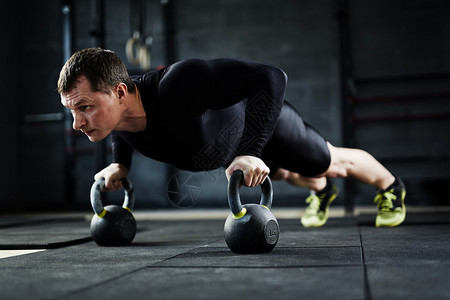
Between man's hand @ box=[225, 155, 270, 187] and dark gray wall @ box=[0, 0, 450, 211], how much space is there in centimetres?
334

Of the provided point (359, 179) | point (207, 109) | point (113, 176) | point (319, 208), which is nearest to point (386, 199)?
point (359, 179)

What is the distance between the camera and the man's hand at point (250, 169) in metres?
1.43

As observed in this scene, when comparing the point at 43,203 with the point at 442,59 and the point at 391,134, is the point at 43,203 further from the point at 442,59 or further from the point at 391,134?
the point at 442,59

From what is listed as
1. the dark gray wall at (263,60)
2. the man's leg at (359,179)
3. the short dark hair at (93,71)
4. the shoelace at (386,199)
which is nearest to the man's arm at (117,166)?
the short dark hair at (93,71)

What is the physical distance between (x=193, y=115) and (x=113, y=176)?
406 mm

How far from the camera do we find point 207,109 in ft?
Answer: 5.86

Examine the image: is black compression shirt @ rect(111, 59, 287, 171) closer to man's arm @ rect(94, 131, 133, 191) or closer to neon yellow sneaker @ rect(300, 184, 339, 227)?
man's arm @ rect(94, 131, 133, 191)

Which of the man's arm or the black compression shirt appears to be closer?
the black compression shirt

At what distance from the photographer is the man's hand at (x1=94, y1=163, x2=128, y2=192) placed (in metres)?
1.85

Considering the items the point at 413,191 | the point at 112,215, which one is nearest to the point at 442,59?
the point at 413,191

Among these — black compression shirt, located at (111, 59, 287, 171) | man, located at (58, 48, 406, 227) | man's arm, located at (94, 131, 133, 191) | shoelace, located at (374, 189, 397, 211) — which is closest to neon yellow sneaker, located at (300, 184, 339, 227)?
shoelace, located at (374, 189, 397, 211)

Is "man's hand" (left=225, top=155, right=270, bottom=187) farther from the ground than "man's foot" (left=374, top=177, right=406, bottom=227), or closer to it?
farther from the ground

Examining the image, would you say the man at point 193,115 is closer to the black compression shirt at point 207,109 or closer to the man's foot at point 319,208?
the black compression shirt at point 207,109

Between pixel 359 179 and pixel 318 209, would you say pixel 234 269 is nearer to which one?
pixel 359 179
